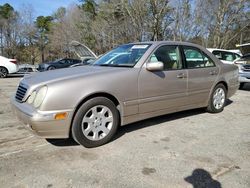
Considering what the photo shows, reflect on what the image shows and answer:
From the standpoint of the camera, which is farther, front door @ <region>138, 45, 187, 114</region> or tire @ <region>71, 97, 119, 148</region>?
front door @ <region>138, 45, 187, 114</region>

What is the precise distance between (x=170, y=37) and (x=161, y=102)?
1960 centimetres

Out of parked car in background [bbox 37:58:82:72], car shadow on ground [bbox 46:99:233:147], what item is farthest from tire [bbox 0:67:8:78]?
car shadow on ground [bbox 46:99:233:147]

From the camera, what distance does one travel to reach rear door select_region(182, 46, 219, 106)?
4637 millimetres

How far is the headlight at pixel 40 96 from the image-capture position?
10.4 ft

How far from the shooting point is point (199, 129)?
4.34 m

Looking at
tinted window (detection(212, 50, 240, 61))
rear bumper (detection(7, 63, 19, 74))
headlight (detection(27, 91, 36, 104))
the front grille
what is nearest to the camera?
headlight (detection(27, 91, 36, 104))

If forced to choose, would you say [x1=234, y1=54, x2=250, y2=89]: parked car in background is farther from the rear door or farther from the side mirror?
the side mirror

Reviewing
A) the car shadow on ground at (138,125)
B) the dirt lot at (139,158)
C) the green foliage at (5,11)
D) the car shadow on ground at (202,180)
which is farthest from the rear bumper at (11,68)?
the green foliage at (5,11)

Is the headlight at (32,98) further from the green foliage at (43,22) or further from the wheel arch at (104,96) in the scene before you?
the green foliage at (43,22)

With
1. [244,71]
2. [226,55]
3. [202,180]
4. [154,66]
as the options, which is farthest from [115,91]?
[226,55]

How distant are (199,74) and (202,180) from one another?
2.48 metres

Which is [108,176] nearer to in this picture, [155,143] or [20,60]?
[155,143]

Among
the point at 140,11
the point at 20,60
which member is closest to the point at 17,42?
the point at 20,60

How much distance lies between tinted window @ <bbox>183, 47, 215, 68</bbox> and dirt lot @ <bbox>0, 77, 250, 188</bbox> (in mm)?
1131
